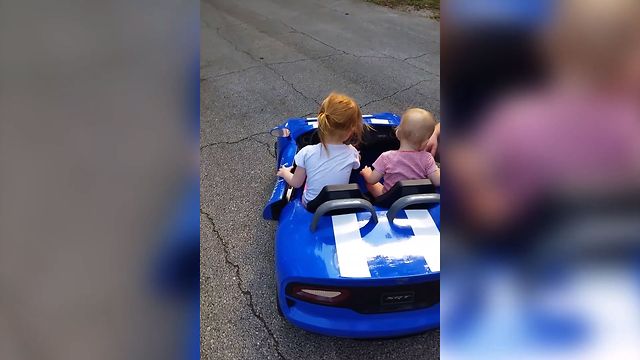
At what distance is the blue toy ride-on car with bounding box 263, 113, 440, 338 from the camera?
2.14 meters

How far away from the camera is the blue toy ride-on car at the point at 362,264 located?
7.02ft

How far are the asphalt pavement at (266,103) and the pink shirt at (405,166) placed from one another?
84cm

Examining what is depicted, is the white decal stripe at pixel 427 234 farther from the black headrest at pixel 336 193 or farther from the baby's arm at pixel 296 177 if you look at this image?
the baby's arm at pixel 296 177

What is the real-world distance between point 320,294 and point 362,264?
0.76 ft

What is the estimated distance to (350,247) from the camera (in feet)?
7.40

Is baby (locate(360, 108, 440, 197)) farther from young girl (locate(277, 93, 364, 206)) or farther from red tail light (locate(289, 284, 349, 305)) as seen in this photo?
red tail light (locate(289, 284, 349, 305))

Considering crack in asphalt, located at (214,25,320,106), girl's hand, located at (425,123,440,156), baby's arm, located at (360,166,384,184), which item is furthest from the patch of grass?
baby's arm, located at (360,166,384,184)

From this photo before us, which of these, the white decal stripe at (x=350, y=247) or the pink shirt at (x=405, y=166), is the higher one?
the pink shirt at (x=405, y=166)
